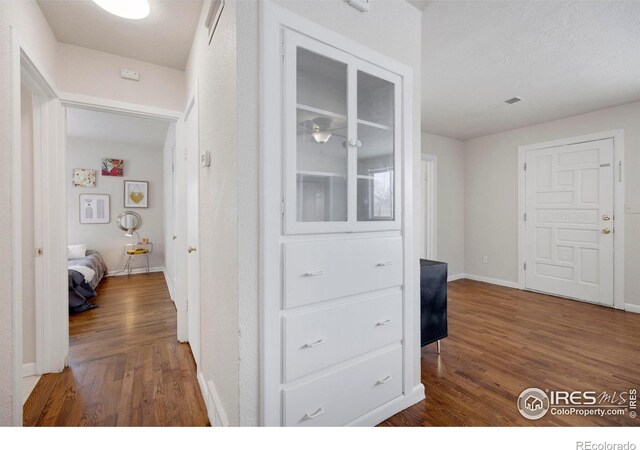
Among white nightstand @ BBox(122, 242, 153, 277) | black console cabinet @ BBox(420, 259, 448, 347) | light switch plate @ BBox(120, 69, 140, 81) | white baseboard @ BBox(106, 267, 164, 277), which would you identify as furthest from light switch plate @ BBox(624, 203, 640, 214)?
white baseboard @ BBox(106, 267, 164, 277)

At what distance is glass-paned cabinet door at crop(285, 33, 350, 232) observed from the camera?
4.35 ft

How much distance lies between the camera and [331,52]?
1.45 meters

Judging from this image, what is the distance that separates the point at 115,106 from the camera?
236cm

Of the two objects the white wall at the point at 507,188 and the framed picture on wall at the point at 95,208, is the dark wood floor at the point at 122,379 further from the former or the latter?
the white wall at the point at 507,188

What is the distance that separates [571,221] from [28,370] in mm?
5894

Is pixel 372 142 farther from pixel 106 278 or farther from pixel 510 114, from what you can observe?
pixel 106 278

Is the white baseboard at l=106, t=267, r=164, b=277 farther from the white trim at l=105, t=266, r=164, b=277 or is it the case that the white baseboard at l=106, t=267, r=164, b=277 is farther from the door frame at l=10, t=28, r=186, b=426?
the door frame at l=10, t=28, r=186, b=426

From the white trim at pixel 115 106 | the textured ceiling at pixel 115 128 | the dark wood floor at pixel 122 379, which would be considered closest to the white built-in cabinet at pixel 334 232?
the dark wood floor at pixel 122 379

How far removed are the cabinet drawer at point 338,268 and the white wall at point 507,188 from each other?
3720 mm

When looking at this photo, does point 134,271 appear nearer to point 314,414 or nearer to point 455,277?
point 314,414

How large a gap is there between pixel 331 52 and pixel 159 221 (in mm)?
5699

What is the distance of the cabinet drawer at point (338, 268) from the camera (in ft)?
4.36

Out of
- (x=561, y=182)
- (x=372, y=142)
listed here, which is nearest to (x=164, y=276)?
(x=372, y=142)

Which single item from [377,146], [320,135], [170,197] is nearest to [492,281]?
[377,146]
